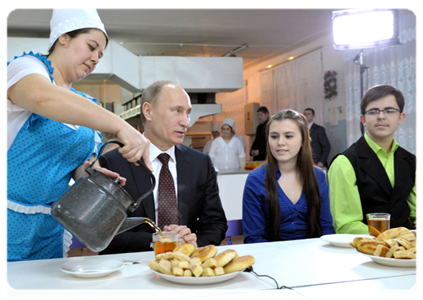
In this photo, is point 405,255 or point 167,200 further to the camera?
point 167,200

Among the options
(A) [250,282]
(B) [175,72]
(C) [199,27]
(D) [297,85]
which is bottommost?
(A) [250,282]

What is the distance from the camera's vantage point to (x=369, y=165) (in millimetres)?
2215

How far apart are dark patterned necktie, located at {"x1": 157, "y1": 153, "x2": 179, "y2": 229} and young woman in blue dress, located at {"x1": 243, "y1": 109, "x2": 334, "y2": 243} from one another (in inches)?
16.4

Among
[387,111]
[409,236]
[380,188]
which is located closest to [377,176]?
[380,188]

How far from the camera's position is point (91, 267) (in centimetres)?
118

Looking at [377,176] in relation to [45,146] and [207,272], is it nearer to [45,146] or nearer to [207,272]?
[207,272]

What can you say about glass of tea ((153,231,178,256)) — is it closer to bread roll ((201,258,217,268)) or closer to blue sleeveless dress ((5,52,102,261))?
bread roll ((201,258,217,268))

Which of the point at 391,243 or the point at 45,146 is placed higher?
the point at 45,146

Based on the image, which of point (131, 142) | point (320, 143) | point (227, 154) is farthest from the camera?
point (227, 154)

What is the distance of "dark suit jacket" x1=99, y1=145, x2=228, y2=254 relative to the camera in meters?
1.85

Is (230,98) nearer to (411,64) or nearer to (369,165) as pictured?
(411,64)

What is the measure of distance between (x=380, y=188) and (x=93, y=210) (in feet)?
5.34

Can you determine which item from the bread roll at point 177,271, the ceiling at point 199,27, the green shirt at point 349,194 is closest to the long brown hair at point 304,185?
the green shirt at point 349,194

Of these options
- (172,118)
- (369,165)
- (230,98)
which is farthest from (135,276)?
(230,98)
